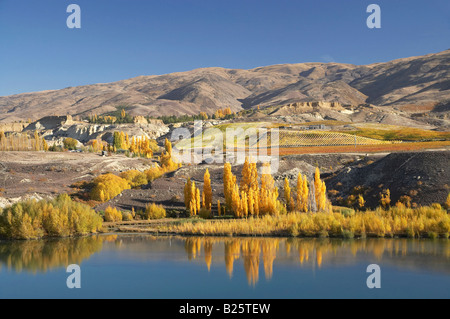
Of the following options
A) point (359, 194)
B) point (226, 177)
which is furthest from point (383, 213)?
point (226, 177)

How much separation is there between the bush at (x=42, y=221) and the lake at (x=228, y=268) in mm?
1740

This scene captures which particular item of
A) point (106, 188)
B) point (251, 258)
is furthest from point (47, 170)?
point (251, 258)

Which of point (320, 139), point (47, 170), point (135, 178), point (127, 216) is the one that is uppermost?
point (320, 139)

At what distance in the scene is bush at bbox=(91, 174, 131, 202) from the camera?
5198cm

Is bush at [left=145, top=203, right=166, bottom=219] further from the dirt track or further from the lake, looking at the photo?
the dirt track

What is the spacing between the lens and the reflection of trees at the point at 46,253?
25438 millimetres

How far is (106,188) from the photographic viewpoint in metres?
53.0

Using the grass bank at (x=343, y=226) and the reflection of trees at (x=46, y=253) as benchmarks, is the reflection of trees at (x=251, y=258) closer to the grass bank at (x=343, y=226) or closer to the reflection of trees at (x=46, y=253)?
the grass bank at (x=343, y=226)

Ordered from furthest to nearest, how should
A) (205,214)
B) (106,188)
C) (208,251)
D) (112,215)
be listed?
(106,188) < (112,215) < (205,214) < (208,251)

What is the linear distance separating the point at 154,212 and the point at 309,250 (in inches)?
798

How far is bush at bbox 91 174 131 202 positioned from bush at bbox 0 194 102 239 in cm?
1524

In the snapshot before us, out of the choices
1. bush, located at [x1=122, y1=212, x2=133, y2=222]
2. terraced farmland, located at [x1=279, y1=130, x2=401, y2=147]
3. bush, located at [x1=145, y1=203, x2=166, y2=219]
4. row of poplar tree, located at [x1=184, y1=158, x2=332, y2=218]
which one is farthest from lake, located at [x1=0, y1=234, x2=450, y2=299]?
terraced farmland, located at [x1=279, y1=130, x2=401, y2=147]

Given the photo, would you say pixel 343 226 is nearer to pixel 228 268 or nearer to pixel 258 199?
pixel 258 199

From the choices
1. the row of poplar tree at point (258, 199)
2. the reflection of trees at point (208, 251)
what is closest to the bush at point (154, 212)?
the row of poplar tree at point (258, 199)
